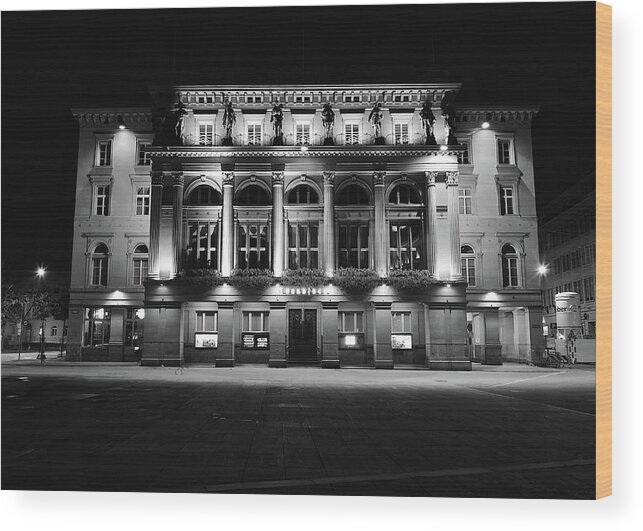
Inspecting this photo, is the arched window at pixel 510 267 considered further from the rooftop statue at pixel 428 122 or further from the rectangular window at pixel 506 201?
the rooftop statue at pixel 428 122

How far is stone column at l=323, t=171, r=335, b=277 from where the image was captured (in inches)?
864

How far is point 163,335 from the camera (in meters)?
22.3

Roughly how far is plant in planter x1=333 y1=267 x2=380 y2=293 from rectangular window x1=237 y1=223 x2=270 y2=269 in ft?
10.5

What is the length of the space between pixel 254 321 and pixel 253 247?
10.7 ft

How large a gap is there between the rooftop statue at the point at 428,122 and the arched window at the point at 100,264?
15.6 m

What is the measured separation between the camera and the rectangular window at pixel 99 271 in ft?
81.4

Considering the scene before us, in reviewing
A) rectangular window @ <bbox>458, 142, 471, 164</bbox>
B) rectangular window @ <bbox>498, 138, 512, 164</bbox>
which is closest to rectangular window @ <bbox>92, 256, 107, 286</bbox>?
rectangular window @ <bbox>458, 142, 471, 164</bbox>

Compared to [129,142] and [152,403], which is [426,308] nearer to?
[152,403]

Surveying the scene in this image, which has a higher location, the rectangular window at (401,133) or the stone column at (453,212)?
the rectangular window at (401,133)

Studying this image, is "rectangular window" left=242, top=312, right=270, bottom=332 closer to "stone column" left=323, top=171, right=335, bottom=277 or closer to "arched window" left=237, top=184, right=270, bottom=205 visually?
"stone column" left=323, top=171, right=335, bottom=277

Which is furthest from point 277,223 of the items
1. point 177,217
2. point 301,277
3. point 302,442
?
point 302,442

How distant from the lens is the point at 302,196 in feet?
76.4

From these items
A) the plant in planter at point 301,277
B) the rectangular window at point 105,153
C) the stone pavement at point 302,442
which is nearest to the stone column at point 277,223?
the plant in planter at point 301,277

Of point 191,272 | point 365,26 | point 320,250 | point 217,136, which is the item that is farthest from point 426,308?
point 365,26
